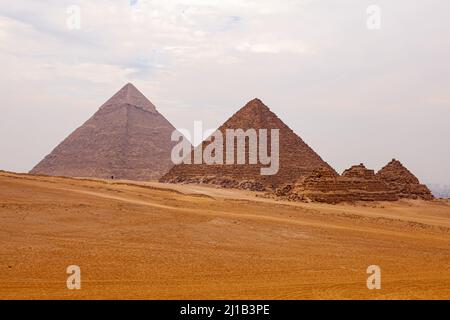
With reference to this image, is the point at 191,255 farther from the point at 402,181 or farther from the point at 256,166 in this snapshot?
the point at 256,166

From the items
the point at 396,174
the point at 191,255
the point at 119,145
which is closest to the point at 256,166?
the point at 396,174

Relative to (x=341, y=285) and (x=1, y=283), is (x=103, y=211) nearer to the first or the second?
(x=1, y=283)

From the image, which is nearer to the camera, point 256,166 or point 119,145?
point 256,166

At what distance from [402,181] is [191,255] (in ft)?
122

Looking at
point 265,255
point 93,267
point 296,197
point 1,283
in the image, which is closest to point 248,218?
point 265,255

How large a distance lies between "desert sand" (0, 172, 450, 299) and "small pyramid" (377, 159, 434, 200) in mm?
27193

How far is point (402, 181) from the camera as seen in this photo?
43000 mm

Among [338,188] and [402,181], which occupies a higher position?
[402,181]

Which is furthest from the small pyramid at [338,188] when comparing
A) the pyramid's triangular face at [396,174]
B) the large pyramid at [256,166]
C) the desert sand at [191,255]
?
the desert sand at [191,255]

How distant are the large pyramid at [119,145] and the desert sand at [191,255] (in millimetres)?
52427

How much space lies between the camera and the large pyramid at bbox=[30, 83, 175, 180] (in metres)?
69.2

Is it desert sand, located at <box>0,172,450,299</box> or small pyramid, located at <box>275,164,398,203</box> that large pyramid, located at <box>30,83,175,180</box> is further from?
desert sand, located at <box>0,172,450,299</box>

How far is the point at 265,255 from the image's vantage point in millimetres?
10375

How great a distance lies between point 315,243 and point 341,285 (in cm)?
482
